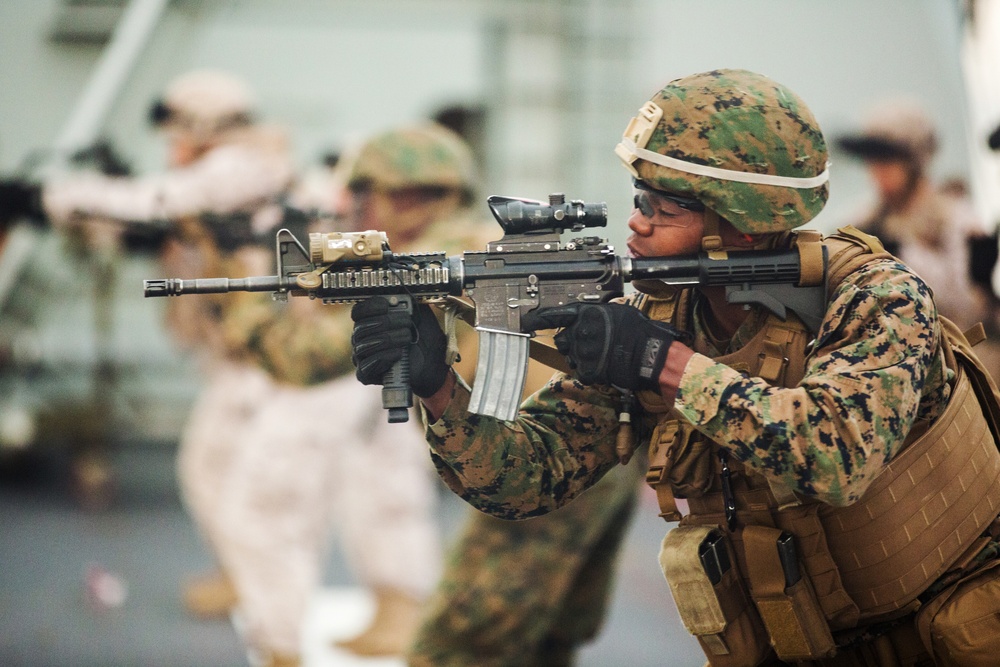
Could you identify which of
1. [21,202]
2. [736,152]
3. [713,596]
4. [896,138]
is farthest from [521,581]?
[896,138]

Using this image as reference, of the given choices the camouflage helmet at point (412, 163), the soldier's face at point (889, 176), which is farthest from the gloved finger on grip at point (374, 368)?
the soldier's face at point (889, 176)

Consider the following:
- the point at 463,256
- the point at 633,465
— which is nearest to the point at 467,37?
the point at 633,465

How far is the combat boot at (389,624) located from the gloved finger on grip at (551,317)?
3.93 m

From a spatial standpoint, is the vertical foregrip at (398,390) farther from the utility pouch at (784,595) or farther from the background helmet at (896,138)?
the background helmet at (896,138)

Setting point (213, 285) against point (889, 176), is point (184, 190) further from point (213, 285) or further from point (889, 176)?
point (213, 285)

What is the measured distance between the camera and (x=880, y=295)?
2846mm

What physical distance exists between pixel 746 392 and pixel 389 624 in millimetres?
4278

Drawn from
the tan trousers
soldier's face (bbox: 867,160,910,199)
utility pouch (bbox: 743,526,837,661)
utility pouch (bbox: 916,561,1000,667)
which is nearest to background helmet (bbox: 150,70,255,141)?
the tan trousers

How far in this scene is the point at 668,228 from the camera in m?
3.08

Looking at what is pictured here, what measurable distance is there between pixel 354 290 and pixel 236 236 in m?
4.42

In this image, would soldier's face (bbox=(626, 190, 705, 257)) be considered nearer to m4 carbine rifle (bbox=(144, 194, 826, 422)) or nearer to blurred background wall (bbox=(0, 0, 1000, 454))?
m4 carbine rifle (bbox=(144, 194, 826, 422))

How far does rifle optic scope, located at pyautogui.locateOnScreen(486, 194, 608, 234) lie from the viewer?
9.93 ft

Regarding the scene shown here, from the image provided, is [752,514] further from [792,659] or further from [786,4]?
[786,4]

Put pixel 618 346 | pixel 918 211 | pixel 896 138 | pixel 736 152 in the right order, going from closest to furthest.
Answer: pixel 618 346 → pixel 736 152 → pixel 918 211 → pixel 896 138
